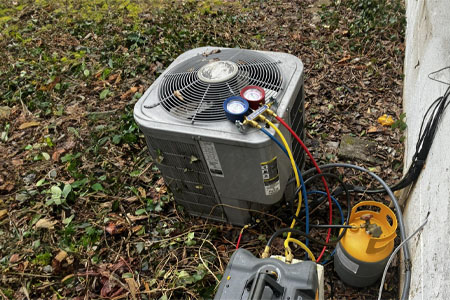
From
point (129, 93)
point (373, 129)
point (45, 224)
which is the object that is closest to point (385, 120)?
point (373, 129)

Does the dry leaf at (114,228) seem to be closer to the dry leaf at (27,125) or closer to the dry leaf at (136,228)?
the dry leaf at (136,228)

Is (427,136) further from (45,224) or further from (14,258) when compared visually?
(14,258)

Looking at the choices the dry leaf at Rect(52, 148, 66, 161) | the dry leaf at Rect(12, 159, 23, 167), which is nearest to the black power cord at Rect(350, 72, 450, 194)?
the dry leaf at Rect(52, 148, 66, 161)

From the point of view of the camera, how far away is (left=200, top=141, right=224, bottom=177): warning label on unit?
162cm

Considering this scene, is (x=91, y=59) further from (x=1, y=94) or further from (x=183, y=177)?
(x=183, y=177)

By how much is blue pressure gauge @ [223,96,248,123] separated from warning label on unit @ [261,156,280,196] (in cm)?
26

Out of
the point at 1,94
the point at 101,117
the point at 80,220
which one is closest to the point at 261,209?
the point at 80,220

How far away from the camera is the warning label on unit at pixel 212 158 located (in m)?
1.62

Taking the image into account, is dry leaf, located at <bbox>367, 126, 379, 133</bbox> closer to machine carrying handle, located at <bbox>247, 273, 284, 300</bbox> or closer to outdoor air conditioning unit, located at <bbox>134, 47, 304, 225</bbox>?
outdoor air conditioning unit, located at <bbox>134, 47, 304, 225</bbox>

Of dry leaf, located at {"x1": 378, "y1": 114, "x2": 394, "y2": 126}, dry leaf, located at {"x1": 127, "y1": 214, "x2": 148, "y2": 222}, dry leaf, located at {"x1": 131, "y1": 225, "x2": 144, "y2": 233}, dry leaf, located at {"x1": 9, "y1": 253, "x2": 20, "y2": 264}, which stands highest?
dry leaf, located at {"x1": 9, "y1": 253, "x2": 20, "y2": 264}

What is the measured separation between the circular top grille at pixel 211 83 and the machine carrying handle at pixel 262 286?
806 mm

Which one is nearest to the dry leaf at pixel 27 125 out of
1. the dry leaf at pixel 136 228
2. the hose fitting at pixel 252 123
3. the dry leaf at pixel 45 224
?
the dry leaf at pixel 45 224

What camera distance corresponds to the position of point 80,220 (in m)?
2.34

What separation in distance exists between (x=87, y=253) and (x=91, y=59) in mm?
2555
